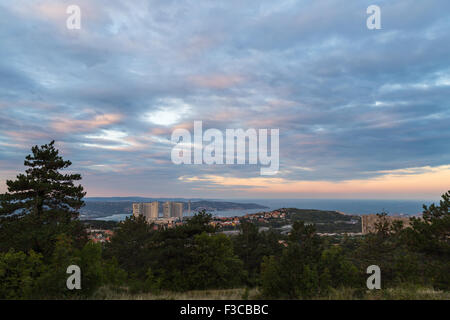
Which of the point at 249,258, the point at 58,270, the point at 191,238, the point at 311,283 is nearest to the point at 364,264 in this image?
the point at 249,258

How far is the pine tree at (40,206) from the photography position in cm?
1371

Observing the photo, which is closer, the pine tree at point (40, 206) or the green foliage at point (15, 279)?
the green foliage at point (15, 279)

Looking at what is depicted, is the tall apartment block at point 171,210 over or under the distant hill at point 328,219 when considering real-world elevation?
over

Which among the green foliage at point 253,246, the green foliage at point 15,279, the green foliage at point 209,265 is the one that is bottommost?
the green foliage at point 253,246

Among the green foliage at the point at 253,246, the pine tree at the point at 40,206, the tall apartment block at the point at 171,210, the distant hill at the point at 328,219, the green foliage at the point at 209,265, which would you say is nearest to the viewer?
the pine tree at the point at 40,206

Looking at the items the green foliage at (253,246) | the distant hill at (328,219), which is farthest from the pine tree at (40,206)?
the distant hill at (328,219)

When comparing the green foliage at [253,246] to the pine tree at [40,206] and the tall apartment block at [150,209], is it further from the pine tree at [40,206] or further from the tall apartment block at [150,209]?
the tall apartment block at [150,209]

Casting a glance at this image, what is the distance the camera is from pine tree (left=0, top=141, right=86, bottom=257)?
13.7 meters

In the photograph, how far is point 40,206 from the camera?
16.3 meters

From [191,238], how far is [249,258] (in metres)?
13.0

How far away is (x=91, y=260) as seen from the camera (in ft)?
37.7

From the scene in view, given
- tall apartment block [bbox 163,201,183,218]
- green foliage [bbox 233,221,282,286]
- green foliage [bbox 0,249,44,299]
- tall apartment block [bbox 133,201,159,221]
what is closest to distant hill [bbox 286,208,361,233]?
tall apartment block [bbox 163,201,183,218]

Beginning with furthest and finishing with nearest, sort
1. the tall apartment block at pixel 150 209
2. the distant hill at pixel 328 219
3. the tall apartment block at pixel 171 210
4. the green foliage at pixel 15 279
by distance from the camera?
1. the tall apartment block at pixel 171 210
2. the tall apartment block at pixel 150 209
3. the distant hill at pixel 328 219
4. the green foliage at pixel 15 279

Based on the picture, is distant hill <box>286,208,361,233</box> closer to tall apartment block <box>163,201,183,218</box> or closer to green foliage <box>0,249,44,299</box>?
tall apartment block <box>163,201,183,218</box>
